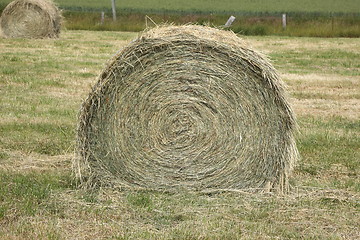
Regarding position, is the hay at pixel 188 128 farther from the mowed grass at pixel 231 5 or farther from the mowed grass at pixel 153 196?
the mowed grass at pixel 231 5

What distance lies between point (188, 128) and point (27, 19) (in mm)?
16491

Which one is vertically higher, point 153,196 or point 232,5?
point 232,5

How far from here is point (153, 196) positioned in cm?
619

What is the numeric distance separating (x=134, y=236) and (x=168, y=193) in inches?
49.5

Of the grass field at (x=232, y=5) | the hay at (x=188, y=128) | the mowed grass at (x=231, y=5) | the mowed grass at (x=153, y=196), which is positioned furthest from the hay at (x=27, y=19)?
the mowed grass at (x=231, y=5)

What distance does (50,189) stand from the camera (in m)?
6.15

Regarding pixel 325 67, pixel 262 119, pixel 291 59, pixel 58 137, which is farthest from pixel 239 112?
pixel 291 59

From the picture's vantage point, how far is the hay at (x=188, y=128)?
6.44 meters

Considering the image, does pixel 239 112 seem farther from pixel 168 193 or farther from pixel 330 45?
pixel 330 45

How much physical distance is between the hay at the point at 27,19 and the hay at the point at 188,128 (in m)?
16.1

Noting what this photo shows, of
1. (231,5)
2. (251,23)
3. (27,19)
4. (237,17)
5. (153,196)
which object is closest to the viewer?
(153,196)

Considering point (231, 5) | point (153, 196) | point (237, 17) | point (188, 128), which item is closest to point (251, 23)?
point (237, 17)

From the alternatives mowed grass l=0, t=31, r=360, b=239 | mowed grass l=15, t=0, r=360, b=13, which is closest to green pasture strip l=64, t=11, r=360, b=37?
mowed grass l=15, t=0, r=360, b=13

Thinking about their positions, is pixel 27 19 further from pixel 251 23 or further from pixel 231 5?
pixel 231 5
